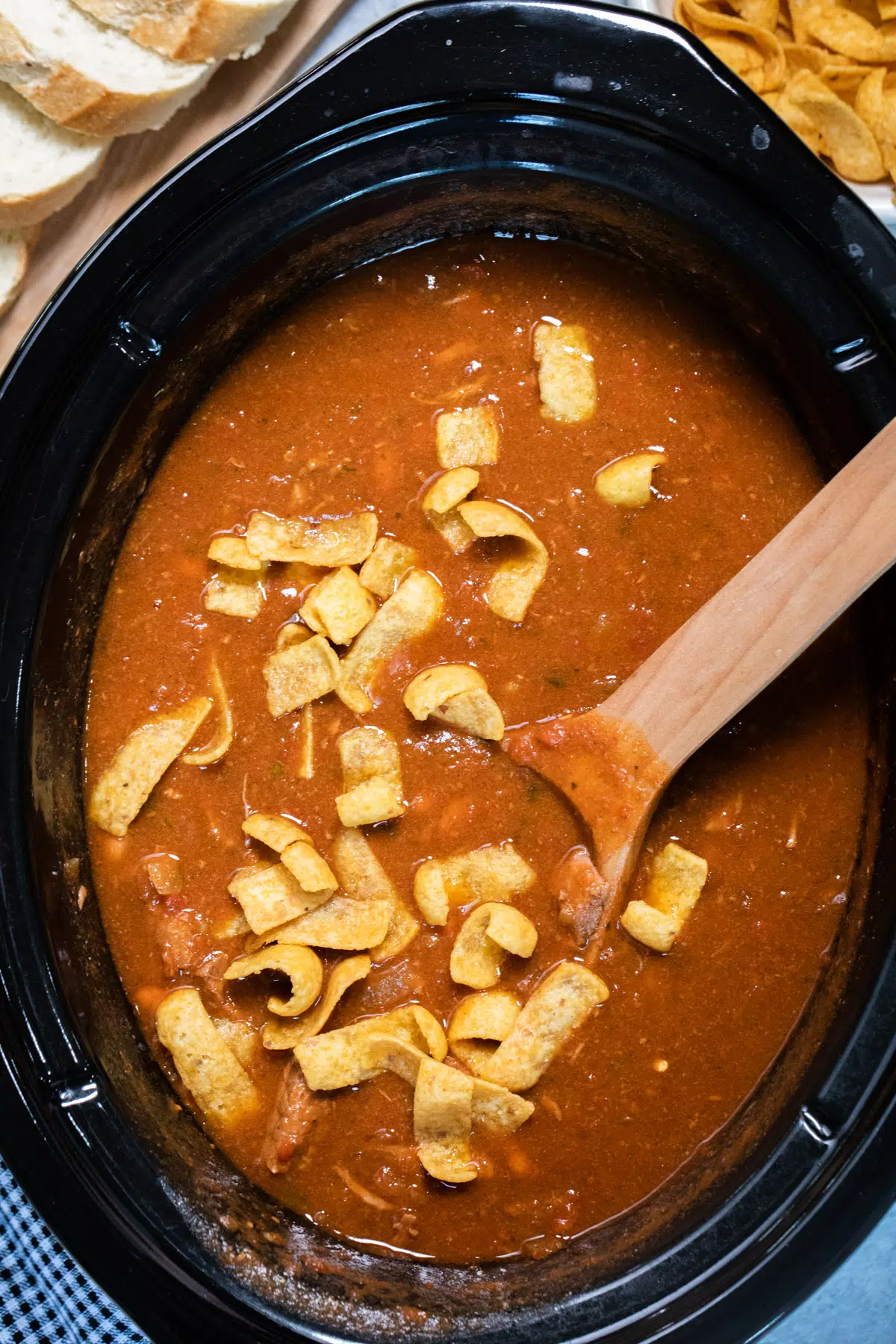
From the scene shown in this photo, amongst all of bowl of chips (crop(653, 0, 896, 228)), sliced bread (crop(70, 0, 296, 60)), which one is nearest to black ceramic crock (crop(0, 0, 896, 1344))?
sliced bread (crop(70, 0, 296, 60))

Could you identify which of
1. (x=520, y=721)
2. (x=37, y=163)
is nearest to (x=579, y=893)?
(x=520, y=721)

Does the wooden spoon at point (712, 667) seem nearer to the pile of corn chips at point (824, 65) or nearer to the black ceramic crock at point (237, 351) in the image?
the black ceramic crock at point (237, 351)

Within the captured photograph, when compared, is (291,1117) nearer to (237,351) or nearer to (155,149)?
(237,351)

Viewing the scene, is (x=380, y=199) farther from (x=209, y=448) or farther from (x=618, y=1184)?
(x=618, y=1184)

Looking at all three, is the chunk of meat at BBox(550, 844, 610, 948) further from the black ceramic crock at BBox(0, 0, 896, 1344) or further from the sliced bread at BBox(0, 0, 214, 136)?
the sliced bread at BBox(0, 0, 214, 136)

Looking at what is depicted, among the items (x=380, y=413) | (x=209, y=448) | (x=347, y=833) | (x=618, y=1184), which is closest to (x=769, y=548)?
(x=380, y=413)
